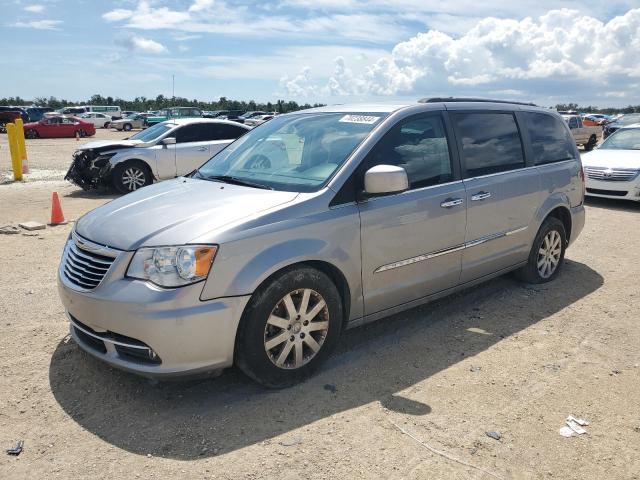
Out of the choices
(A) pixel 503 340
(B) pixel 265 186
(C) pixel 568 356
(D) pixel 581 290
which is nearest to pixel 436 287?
(A) pixel 503 340

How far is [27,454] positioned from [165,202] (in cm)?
170

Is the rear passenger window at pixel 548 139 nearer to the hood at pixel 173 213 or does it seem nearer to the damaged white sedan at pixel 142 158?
the hood at pixel 173 213

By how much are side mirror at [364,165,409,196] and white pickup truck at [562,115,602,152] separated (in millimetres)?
21436

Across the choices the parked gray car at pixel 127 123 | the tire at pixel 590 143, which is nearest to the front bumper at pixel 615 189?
the tire at pixel 590 143

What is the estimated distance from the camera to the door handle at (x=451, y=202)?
4.38 m

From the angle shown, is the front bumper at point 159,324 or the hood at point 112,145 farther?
the hood at point 112,145

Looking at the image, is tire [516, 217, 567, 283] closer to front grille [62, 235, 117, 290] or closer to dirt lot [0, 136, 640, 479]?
dirt lot [0, 136, 640, 479]

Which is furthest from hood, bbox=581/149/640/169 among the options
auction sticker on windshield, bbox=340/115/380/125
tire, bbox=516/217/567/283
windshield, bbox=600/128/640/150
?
auction sticker on windshield, bbox=340/115/380/125

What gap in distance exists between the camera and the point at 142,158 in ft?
38.0

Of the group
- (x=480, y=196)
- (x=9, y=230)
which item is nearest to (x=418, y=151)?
(x=480, y=196)

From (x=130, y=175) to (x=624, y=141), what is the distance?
34.6 feet

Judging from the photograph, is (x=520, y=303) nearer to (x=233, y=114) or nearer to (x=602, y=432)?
(x=602, y=432)

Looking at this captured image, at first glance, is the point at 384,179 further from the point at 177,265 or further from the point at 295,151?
the point at 177,265

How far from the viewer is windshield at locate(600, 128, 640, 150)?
38.9 ft
